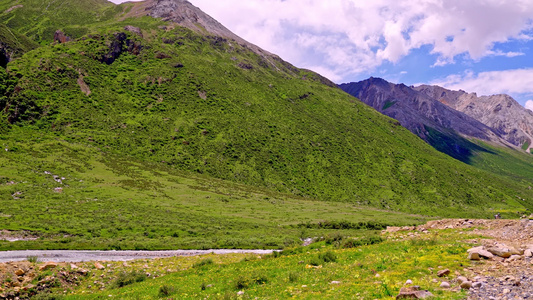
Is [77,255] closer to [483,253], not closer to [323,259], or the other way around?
[323,259]

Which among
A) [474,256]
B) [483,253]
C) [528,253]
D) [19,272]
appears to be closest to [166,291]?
[19,272]

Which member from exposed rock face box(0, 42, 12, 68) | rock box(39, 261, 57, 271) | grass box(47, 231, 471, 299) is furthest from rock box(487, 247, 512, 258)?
exposed rock face box(0, 42, 12, 68)

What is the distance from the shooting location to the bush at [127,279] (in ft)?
78.3

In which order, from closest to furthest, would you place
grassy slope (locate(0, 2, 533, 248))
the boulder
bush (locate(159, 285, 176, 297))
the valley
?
bush (locate(159, 285, 176, 297))
the valley
the boulder
grassy slope (locate(0, 2, 533, 248))

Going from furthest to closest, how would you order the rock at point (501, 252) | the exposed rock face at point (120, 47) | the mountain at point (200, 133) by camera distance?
the exposed rock face at point (120, 47) → the mountain at point (200, 133) → the rock at point (501, 252)

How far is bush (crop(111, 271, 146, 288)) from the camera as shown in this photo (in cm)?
2388

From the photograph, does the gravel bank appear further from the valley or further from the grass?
the grass

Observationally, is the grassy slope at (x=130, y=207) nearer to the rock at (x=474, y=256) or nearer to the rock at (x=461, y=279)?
the rock at (x=474, y=256)

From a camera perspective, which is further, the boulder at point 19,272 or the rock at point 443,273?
the boulder at point 19,272

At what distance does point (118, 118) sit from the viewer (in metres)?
135

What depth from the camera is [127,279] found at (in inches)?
955

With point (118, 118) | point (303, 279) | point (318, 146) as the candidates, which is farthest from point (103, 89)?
point (303, 279)

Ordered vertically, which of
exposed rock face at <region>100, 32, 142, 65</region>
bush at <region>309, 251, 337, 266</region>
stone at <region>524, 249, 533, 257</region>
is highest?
exposed rock face at <region>100, 32, 142, 65</region>

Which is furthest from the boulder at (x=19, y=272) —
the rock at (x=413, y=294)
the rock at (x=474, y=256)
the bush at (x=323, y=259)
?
the rock at (x=474, y=256)
